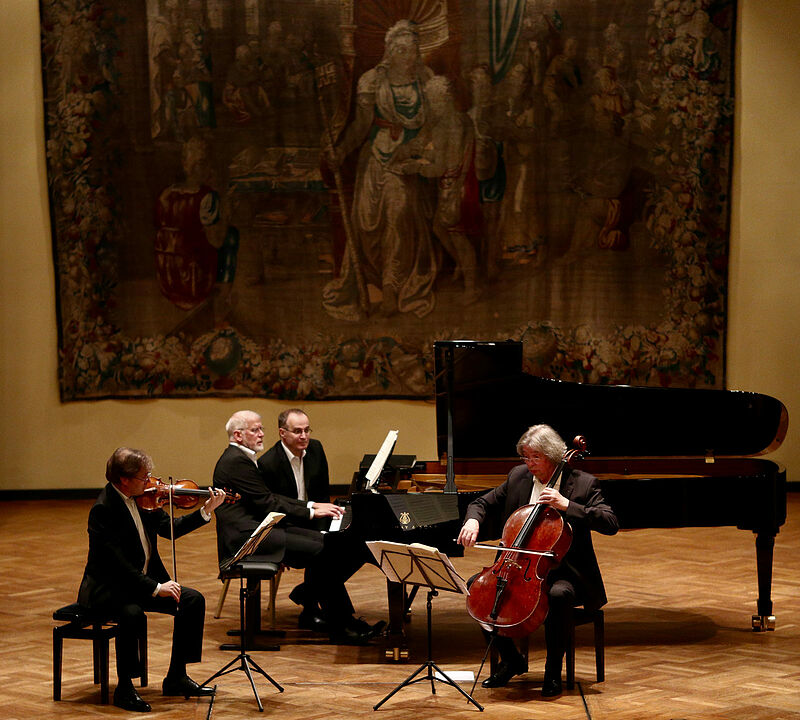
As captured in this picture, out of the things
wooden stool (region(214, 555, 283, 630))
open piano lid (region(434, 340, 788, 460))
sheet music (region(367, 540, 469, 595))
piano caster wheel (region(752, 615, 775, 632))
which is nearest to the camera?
sheet music (region(367, 540, 469, 595))

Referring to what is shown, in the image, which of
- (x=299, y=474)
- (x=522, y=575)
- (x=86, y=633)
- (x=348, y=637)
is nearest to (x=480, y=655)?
(x=348, y=637)

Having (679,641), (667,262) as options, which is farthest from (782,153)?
(679,641)

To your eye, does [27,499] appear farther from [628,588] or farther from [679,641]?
[679,641]

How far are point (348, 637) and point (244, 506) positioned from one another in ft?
2.70

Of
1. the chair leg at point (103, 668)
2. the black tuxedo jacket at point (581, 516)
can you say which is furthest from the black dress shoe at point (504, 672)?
the chair leg at point (103, 668)

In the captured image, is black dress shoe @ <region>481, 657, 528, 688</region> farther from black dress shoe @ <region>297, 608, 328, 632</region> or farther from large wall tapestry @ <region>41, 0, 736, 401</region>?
large wall tapestry @ <region>41, 0, 736, 401</region>

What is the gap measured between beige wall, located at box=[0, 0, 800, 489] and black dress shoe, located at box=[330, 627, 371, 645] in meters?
4.92

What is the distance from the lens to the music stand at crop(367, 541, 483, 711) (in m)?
4.44

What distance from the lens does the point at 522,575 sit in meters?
4.67

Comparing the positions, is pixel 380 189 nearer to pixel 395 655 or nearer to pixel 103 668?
pixel 395 655

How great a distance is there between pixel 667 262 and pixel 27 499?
6188 millimetres

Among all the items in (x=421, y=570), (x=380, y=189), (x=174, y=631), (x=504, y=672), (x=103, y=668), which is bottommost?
(x=504, y=672)

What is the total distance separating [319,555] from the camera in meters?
5.76

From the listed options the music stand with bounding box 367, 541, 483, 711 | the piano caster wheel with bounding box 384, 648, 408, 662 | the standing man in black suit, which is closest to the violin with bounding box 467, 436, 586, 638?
the music stand with bounding box 367, 541, 483, 711
